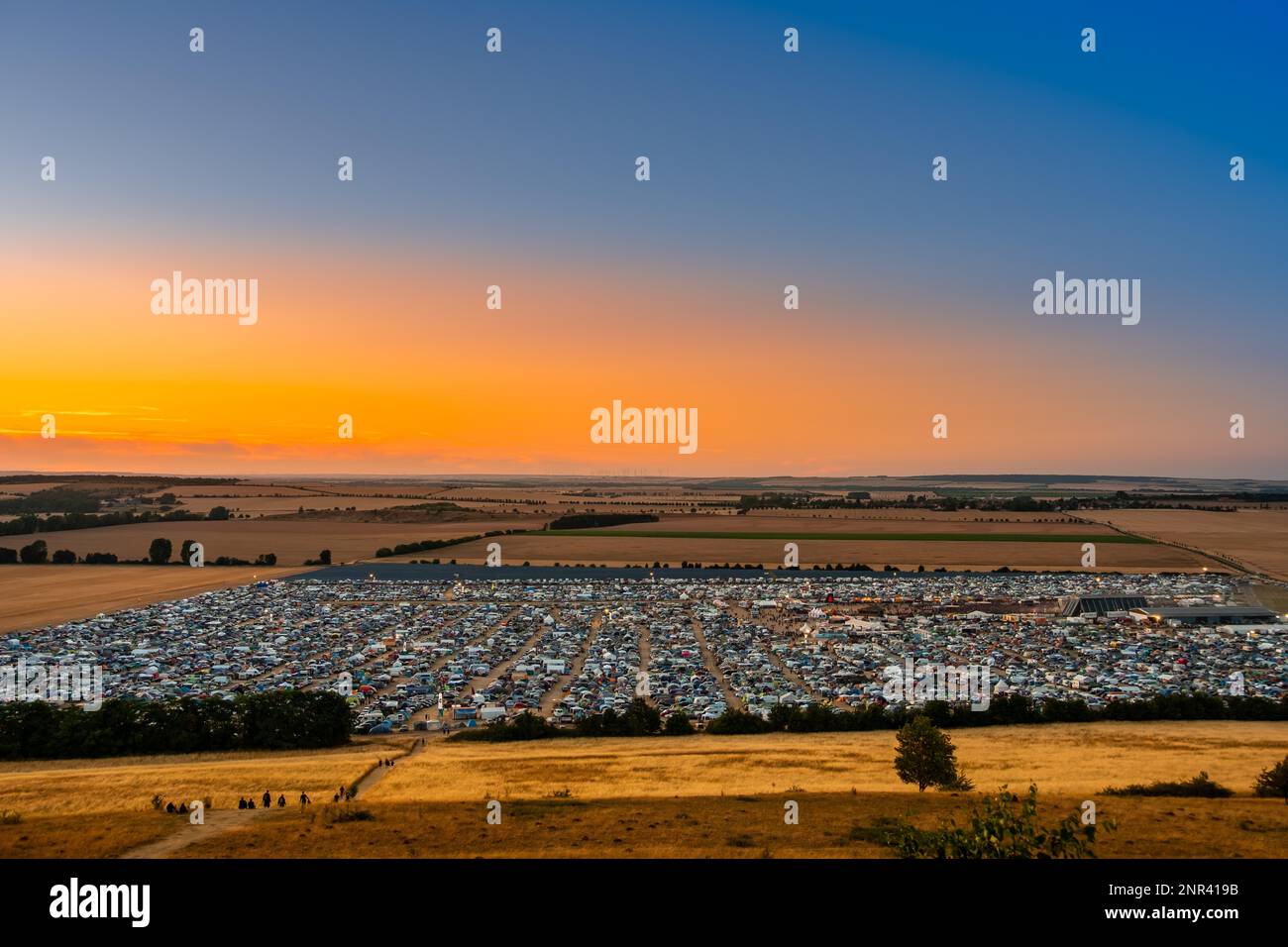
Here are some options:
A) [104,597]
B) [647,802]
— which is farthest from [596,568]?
[647,802]

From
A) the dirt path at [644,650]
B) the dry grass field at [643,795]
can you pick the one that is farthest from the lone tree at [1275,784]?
the dirt path at [644,650]

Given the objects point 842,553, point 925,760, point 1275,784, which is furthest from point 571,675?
point 842,553

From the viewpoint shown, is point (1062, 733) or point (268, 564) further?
point (268, 564)

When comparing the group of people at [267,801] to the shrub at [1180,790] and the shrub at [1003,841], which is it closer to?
the shrub at [1003,841]

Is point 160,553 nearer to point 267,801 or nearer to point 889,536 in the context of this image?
point 267,801

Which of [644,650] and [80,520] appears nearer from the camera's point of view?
[644,650]
